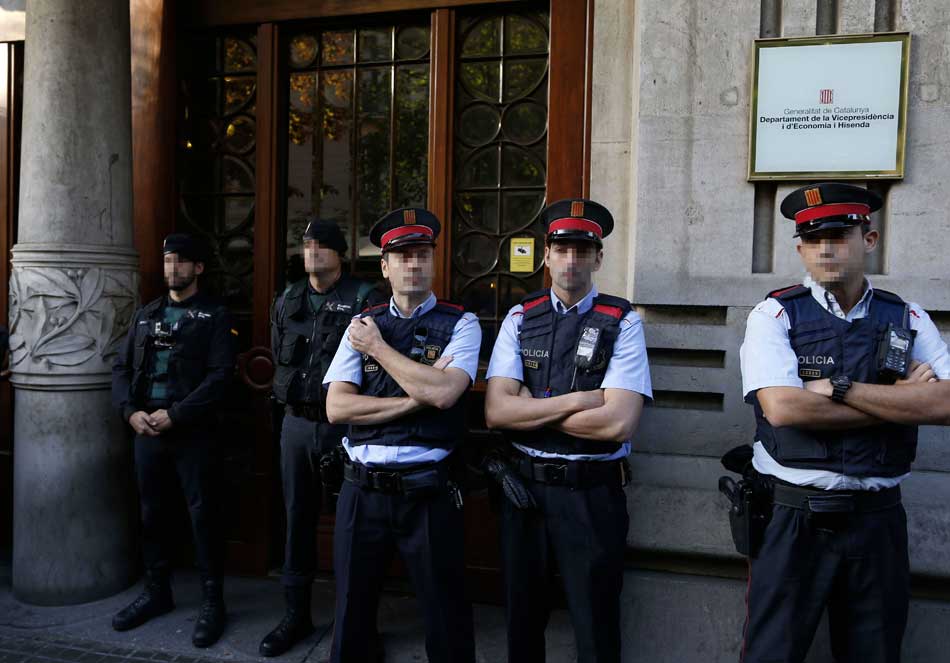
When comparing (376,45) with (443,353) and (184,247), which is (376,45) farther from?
(443,353)

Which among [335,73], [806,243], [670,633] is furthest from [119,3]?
[670,633]

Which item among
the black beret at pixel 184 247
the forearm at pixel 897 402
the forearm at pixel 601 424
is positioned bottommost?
the forearm at pixel 601 424

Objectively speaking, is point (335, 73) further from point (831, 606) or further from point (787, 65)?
Result: point (831, 606)

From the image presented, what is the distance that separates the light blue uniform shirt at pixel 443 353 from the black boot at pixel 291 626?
1.17 m

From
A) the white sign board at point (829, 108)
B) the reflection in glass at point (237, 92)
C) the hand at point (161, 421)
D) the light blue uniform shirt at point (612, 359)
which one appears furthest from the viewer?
the reflection in glass at point (237, 92)

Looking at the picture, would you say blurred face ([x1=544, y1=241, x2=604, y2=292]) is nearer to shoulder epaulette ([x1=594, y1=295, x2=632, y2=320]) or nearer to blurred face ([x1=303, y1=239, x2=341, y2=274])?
shoulder epaulette ([x1=594, y1=295, x2=632, y2=320])

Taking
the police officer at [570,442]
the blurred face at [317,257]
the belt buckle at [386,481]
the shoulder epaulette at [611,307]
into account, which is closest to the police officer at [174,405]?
the blurred face at [317,257]

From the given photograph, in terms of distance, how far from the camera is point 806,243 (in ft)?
8.88

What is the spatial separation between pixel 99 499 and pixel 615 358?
3.33m

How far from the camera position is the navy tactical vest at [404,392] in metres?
2.99

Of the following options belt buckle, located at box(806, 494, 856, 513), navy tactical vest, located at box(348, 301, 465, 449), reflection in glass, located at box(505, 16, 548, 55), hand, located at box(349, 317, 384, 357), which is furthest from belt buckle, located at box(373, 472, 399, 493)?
reflection in glass, located at box(505, 16, 548, 55)

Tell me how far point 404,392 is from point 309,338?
39.6 inches

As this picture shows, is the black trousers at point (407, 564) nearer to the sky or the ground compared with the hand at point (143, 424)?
nearer to the ground

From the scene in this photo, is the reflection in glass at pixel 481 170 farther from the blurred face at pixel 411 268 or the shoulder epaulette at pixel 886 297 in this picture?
the shoulder epaulette at pixel 886 297
